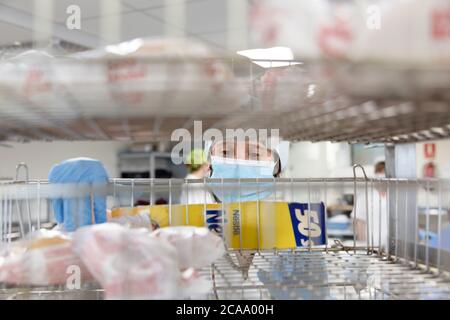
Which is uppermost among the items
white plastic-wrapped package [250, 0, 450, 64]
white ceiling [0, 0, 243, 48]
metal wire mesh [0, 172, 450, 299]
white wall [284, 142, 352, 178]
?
white ceiling [0, 0, 243, 48]

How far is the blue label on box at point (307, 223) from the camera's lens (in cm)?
73

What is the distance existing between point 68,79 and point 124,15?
2.42 meters

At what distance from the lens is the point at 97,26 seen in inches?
108

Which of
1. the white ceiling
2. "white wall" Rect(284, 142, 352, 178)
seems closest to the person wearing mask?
the white ceiling

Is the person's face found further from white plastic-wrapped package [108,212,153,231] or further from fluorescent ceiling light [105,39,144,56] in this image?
fluorescent ceiling light [105,39,144,56]

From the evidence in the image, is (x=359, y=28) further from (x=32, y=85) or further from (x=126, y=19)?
(x=126, y=19)

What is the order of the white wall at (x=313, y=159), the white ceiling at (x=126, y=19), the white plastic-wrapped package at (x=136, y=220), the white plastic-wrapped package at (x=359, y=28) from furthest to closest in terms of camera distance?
the white wall at (x=313, y=159) → the white ceiling at (x=126, y=19) → the white plastic-wrapped package at (x=136, y=220) → the white plastic-wrapped package at (x=359, y=28)

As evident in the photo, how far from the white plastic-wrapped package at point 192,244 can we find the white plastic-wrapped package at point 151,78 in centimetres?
15

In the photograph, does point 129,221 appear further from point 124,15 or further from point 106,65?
point 124,15

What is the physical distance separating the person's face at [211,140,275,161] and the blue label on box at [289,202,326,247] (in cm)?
12

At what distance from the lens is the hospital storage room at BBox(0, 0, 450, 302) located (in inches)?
14.4

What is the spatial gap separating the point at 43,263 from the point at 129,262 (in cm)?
12

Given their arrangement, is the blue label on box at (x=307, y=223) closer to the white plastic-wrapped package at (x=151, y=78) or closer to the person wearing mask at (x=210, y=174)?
the person wearing mask at (x=210, y=174)

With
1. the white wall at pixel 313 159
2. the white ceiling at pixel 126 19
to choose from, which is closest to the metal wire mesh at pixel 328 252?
the white ceiling at pixel 126 19
